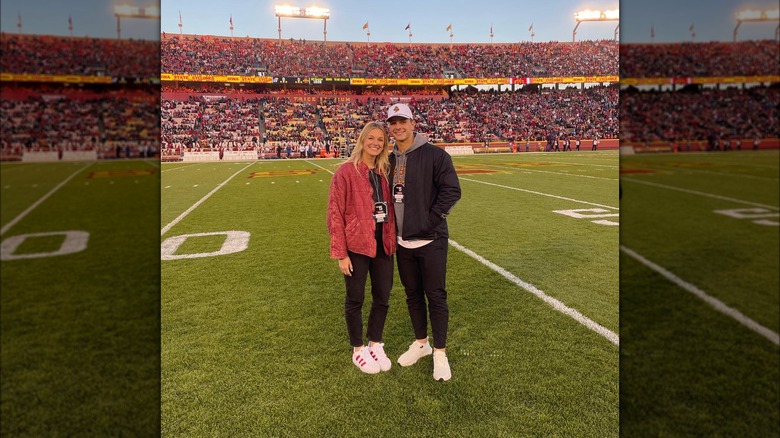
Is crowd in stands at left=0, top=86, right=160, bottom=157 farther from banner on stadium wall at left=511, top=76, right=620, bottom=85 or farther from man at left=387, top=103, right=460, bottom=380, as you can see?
banner on stadium wall at left=511, top=76, right=620, bottom=85

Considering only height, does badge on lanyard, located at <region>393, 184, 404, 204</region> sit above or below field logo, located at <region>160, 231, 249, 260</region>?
above

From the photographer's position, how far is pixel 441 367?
3508mm

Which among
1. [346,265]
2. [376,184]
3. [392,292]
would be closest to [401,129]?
[376,184]

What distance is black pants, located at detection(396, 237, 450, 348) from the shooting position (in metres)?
3.60

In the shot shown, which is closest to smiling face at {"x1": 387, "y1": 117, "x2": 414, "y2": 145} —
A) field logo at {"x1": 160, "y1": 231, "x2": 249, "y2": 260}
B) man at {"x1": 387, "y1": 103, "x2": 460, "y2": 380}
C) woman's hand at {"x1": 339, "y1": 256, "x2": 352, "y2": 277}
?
man at {"x1": 387, "y1": 103, "x2": 460, "y2": 380}

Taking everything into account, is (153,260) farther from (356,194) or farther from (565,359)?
(565,359)

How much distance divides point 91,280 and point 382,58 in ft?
207

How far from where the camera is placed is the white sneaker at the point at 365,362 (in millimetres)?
3592

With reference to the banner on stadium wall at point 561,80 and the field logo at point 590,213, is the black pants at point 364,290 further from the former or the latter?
the banner on stadium wall at point 561,80

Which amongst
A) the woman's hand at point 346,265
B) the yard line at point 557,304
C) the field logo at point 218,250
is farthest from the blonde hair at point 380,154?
the field logo at point 218,250

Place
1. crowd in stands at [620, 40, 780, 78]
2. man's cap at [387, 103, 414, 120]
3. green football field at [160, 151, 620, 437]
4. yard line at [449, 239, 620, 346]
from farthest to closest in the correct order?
yard line at [449, 239, 620, 346] → man's cap at [387, 103, 414, 120] → green football field at [160, 151, 620, 437] → crowd in stands at [620, 40, 780, 78]

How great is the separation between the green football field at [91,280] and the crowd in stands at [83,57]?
0.61 feet

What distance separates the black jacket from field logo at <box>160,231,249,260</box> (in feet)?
15.3

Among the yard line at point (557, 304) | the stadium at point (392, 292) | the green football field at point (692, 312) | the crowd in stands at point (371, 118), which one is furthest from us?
the crowd in stands at point (371, 118)
